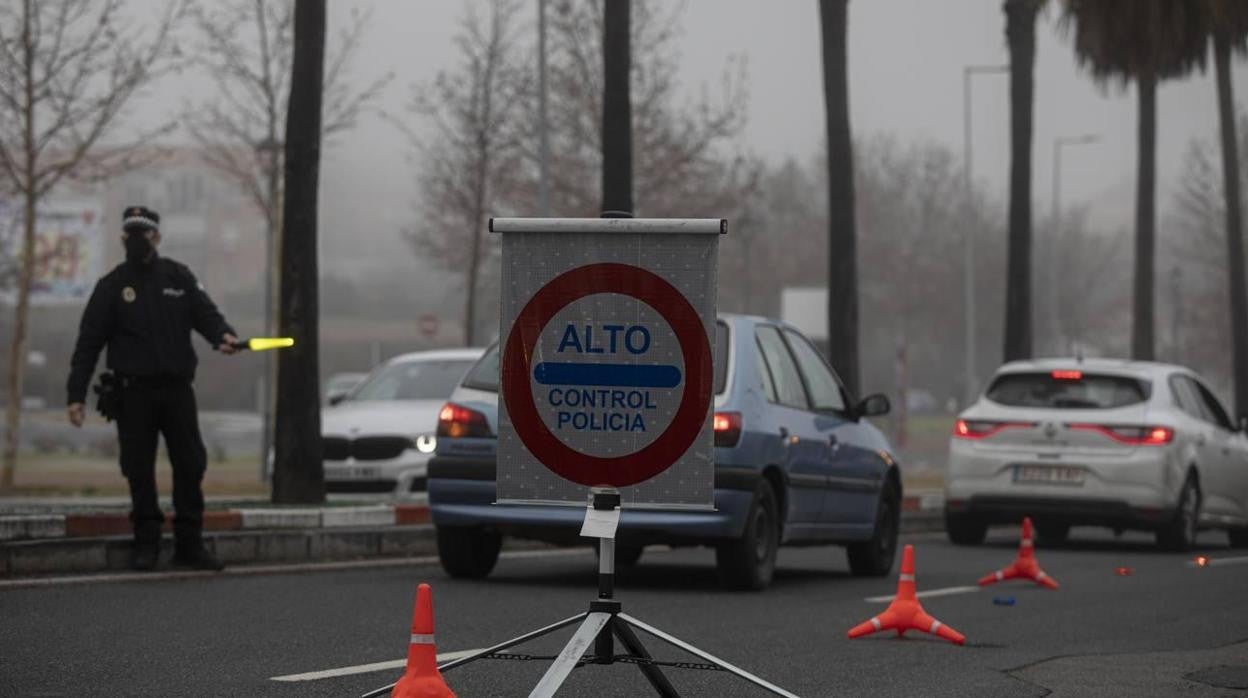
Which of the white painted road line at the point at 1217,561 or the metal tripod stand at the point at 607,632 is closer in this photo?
the metal tripod stand at the point at 607,632

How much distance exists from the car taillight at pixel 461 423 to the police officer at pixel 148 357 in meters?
1.46

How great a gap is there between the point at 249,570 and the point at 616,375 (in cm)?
700

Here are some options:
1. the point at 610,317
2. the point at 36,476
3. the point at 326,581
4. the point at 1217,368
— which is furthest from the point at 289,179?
the point at 1217,368

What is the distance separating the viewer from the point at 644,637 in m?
10.1

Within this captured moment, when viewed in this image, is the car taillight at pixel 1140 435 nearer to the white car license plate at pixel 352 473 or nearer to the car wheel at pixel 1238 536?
the car wheel at pixel 1238 536

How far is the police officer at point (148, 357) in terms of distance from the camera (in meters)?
11.9

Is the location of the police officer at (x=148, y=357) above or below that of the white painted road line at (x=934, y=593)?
above

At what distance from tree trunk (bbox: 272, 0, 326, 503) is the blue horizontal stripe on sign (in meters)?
10.3

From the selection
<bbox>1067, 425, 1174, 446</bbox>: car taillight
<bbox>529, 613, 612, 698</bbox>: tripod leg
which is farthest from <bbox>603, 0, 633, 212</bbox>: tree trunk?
<bbox>529, 613, 612, 698</bbox>: tripod leg

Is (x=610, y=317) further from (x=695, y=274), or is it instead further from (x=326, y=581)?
(x=326, y=581)

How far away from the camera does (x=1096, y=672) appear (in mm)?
9039

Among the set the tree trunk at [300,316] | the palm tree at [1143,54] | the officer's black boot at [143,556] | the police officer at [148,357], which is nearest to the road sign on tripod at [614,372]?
the police officer at [148,357]

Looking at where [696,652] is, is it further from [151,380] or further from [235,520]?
[235,520]

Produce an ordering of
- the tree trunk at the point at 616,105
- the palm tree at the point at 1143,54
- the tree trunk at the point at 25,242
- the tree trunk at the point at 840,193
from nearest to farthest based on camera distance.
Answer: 1. the tree trunk at the point at 616,105
2. the tree trunk at the point at 25,242
3. the tree trunk at the point at 840,193
4. the palm tree at the point at 1143,54
